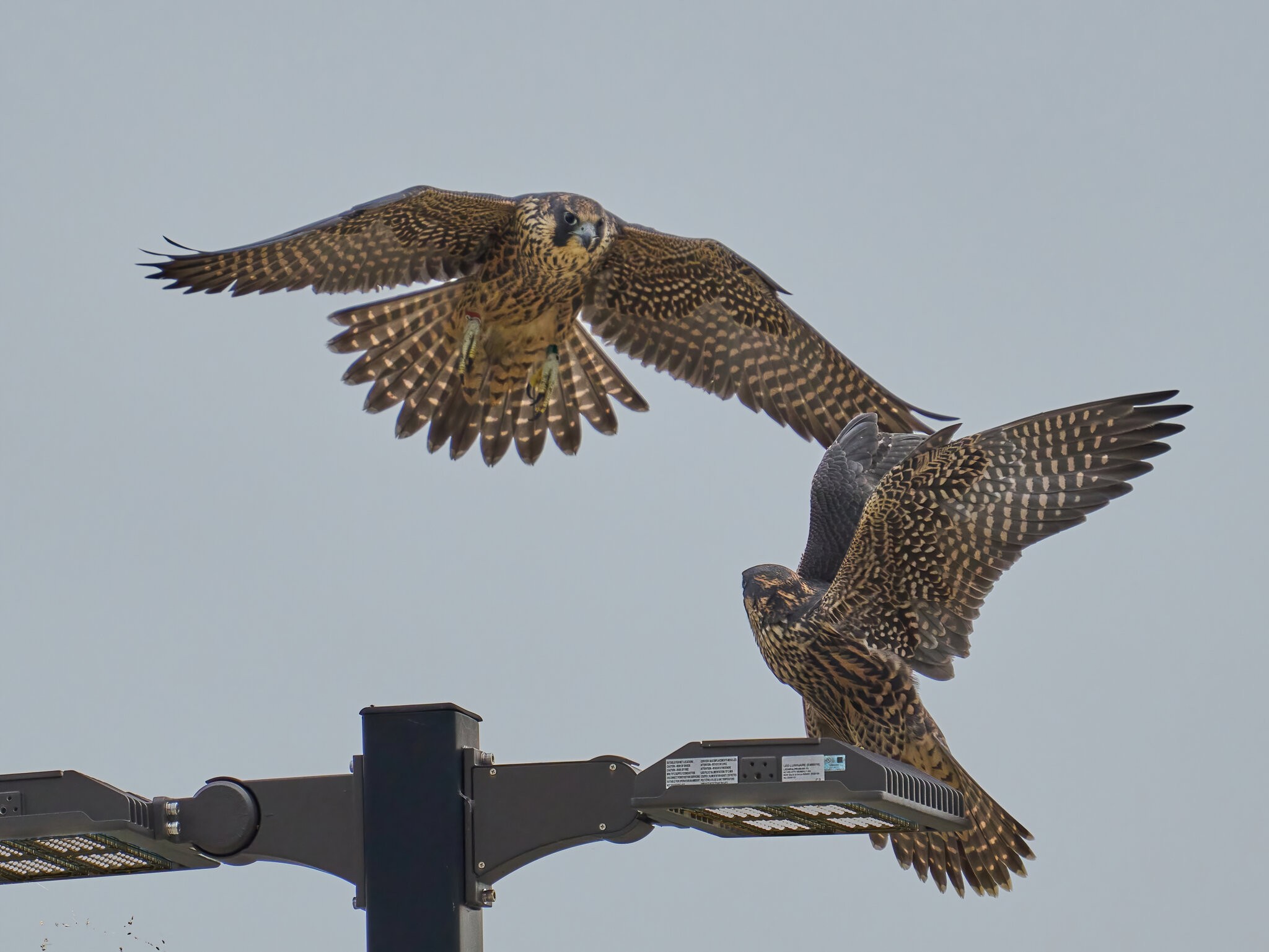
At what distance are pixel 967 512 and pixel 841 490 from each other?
0.39m

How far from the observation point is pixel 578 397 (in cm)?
672

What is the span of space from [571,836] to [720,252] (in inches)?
155

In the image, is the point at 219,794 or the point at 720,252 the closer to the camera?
the point at 219,794

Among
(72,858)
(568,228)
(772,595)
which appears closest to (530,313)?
(568,228)

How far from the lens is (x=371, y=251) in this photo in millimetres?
6340

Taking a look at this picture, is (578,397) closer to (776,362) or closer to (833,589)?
(776,362)

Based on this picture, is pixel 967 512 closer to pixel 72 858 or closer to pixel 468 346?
pixel 72 858

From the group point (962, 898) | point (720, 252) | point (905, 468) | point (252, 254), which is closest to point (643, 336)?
point (720, 252)

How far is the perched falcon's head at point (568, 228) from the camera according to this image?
19.5ft

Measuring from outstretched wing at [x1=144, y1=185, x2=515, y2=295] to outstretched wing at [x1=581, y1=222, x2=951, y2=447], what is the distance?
1.64 ft

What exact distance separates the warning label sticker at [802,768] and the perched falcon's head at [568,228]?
12.0ft

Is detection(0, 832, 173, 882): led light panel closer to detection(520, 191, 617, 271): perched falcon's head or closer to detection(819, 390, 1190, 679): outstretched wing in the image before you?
detection(819, 390, 1190, 679): outstretched wing

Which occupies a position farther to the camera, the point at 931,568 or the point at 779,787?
the point at 931,568

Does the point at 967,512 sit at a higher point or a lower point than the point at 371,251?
lower
